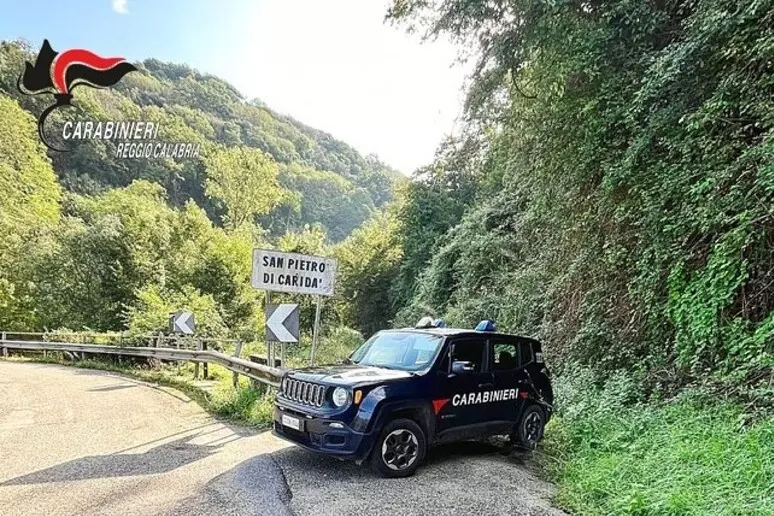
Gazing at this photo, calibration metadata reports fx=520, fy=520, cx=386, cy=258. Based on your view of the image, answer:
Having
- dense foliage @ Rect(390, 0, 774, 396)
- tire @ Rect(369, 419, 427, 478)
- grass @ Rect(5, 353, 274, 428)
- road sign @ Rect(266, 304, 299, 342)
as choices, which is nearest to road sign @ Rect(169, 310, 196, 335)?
grass @ Rect(5, 353, 274, 428)

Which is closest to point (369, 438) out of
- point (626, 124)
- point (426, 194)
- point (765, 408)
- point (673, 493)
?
point (673, 493)

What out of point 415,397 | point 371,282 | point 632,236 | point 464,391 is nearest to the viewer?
point 415,397

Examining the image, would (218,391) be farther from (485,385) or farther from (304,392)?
(485,385)

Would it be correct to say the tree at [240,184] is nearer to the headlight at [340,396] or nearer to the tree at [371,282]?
the tree at [371,282]

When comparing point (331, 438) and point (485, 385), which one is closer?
point (331, 438)

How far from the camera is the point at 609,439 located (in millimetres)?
6199

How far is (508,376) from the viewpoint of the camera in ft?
22.6

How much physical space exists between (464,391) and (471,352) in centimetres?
54

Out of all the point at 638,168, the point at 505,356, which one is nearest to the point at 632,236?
the point at 638,168

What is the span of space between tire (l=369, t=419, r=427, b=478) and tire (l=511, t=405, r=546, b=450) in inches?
69.3

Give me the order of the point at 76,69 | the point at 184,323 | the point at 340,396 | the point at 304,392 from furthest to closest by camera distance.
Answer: the point at 76,69
the point at 184,323
the point at 304,392
the point at 340,396

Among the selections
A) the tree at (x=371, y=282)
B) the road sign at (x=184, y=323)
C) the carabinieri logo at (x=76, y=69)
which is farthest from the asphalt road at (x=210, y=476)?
the tree at (x=371, y=282)

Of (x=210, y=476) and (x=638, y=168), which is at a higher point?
(x=638, y=168)

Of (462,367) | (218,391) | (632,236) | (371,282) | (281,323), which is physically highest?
(371,282)
